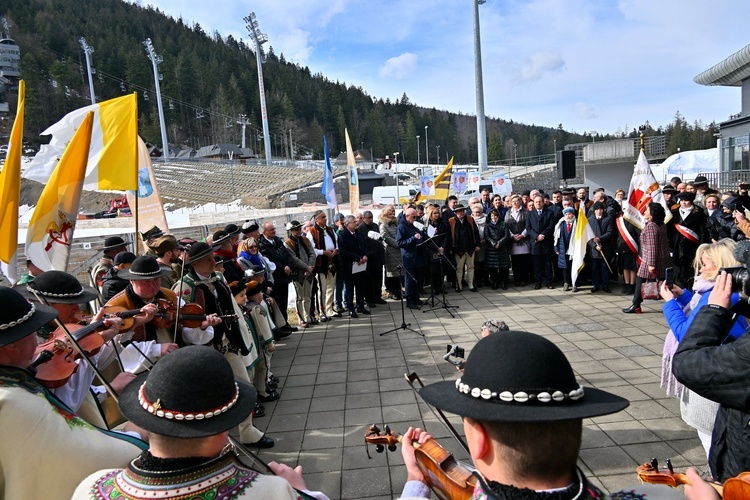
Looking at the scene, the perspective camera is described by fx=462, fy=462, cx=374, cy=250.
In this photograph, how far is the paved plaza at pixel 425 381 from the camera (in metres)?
3.68

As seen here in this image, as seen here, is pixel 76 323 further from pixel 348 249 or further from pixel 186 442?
A: pixel 348 249

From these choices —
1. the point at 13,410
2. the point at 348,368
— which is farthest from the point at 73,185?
the point at 348,368

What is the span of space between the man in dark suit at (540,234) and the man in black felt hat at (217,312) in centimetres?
737

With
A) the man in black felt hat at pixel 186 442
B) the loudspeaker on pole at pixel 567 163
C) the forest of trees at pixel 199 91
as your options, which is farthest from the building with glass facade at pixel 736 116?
the forest of trees at pixel 199 91

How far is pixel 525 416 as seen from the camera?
43.6 inches

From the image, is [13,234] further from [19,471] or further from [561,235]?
[561,235]

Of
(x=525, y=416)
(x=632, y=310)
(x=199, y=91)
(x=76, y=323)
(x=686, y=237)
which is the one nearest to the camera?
(x=525, y=416)

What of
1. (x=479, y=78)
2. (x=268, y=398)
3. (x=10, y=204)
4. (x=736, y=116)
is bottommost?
(x=268, y=398)

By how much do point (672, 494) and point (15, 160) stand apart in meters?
4.35

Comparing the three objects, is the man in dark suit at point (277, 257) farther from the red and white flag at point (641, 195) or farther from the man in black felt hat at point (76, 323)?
the red and white flag at point (641, 195)

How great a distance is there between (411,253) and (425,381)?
4.05m

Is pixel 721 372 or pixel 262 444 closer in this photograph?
pixel 721 372

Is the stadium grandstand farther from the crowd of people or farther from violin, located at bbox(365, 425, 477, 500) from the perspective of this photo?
violin, located at bbox(365, 425, 477, 500)

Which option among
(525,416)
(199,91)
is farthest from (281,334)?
(199,91)
